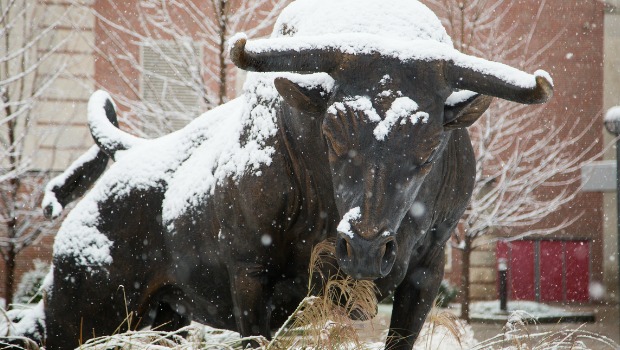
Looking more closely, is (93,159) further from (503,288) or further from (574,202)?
(574,202)

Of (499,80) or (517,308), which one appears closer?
(499,80)

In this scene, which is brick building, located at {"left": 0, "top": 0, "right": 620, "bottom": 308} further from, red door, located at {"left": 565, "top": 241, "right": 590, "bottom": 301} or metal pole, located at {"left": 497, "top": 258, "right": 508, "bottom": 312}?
metal pole, located at {"left": 497, "top": 258, "right": 508, "bottom": 312}

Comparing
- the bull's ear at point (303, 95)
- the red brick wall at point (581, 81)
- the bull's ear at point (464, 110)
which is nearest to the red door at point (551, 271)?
the red brick wall at point (581, 81)

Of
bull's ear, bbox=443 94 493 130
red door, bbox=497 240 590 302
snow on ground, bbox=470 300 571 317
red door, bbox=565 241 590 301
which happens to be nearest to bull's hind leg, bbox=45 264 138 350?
bull's ear, bbox=443 94 493 130

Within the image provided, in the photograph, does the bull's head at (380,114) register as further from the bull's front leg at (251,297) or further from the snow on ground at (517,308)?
the snow on ground at (517,308)

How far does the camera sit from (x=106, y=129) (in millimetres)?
4461

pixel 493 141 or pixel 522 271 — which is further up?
pixel 493 141

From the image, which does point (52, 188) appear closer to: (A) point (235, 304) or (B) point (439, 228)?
(A) point (235, 304)

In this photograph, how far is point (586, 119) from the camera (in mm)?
17078

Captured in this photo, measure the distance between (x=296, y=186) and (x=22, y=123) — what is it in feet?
31.0

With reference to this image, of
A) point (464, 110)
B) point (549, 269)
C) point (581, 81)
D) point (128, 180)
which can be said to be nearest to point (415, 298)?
point (464, 110)

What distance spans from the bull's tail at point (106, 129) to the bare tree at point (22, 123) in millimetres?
5582

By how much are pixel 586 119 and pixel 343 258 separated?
15.8 m

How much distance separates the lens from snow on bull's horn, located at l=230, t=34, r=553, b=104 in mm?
2543
